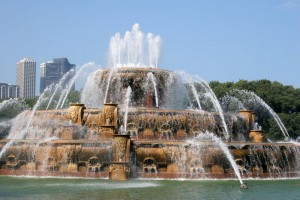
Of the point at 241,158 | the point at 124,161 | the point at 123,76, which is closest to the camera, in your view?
the point at 124,161

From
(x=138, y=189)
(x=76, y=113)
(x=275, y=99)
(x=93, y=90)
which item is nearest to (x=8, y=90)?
(x=275, y=99)

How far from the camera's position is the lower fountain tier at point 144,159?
78.4ft

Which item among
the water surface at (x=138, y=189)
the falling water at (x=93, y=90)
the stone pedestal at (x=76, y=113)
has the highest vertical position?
the falling water at (x=93, y=90)

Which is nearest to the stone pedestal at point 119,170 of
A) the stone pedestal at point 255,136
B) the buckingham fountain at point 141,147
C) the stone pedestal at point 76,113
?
the buckingham fountain at point 141,147

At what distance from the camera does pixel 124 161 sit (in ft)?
76.0

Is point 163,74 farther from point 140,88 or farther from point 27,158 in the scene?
point 27,158

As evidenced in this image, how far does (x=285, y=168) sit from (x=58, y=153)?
413 inches

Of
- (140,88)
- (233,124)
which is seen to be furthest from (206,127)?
(140,88)

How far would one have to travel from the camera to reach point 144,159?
78.7 ft

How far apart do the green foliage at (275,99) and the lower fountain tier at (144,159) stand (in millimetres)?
40658

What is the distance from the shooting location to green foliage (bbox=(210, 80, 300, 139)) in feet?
217

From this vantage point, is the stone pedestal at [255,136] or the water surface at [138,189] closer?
the water surface at [138,189]

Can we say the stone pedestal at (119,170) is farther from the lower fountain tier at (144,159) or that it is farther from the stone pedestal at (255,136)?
the stone pedestal at (255,136)

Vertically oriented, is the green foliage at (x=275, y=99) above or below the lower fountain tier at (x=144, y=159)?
above
